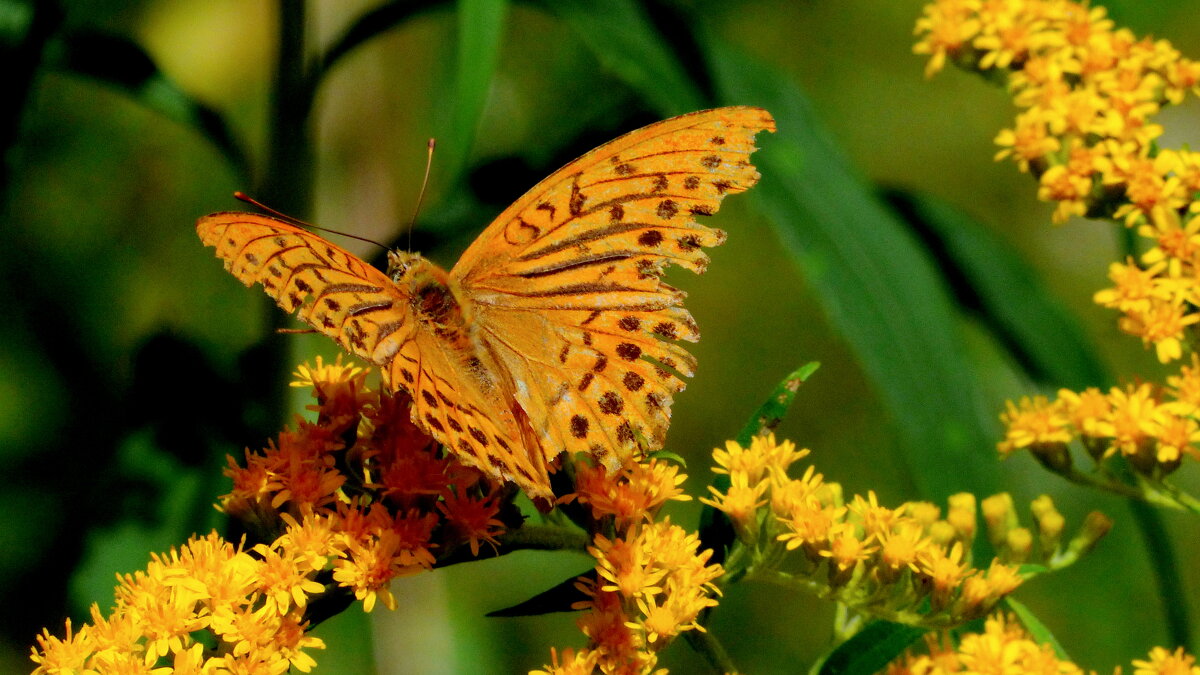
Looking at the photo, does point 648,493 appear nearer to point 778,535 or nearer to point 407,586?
point 778,535

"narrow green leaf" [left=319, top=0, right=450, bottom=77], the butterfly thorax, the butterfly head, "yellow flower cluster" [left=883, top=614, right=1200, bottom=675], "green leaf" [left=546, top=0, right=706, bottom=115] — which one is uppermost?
"narrow green leaf" [left=319, top=0, right=450, bottom=77]

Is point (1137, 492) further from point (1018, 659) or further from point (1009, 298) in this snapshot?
point (1009, 298)

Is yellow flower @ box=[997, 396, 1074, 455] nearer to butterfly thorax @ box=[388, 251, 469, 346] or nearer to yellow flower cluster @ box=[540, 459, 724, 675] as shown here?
yellow flower cluster @ box=[540, 459, 724, 675]

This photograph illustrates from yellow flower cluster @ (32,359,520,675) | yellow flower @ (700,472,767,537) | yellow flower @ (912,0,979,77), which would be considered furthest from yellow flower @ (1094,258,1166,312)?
yellow flower cluster @ (32,359,520,675)

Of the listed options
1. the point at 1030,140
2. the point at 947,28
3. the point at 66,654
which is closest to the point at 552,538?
the point at 66,654

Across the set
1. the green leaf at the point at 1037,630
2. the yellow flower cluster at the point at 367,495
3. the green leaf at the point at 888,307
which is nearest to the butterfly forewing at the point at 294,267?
the yellow flower cluster at the point at 367,495

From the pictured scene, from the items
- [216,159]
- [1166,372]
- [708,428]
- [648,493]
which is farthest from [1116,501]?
[216,159]
